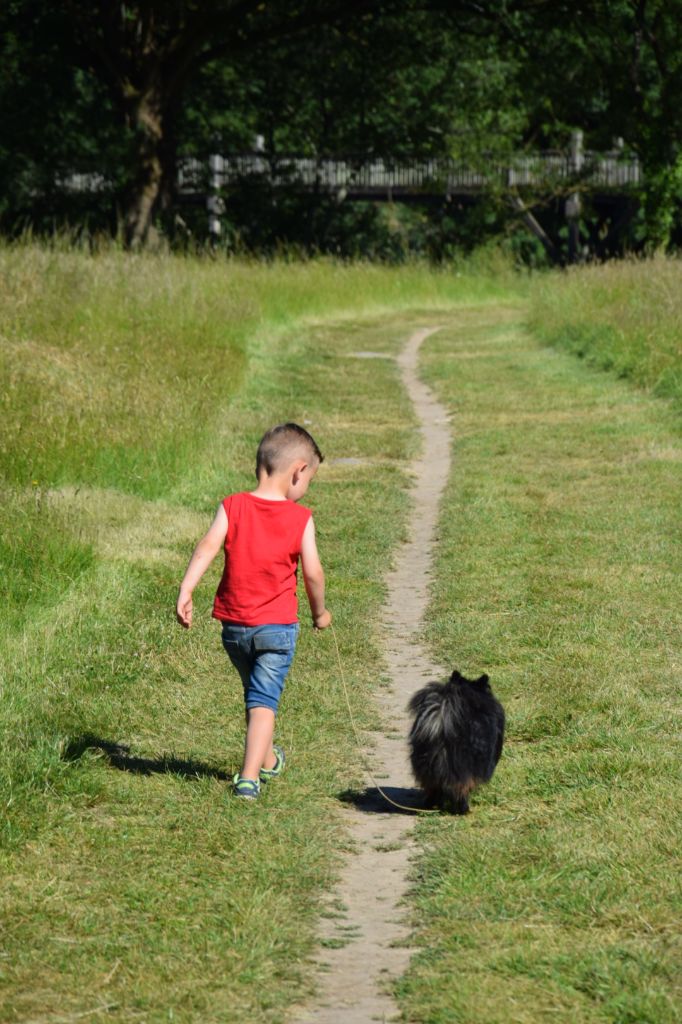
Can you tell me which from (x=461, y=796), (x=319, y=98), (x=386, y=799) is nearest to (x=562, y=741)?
(x=461, y=796)

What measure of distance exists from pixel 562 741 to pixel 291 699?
1239 mm

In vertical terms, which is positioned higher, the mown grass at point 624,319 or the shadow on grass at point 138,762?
the mown grass at point 624,319

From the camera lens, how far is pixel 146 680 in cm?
654

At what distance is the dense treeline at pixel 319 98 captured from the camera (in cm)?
3117

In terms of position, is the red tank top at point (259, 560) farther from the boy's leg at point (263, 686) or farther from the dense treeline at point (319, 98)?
A: the dense treeline at point (319, 98)

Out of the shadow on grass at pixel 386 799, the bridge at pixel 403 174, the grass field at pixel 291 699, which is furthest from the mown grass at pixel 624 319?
the bridge at pixel 403 174

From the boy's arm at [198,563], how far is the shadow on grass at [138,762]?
2.20ft

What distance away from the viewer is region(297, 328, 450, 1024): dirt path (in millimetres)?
3885

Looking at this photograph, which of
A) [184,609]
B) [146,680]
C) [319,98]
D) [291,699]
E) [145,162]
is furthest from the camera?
[319,98]

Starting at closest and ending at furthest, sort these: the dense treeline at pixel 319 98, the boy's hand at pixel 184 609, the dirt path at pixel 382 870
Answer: the dirt path at pixel 382 870 → the boy's hand at pixel 184 609 → the dense treeline at pixel 319 98

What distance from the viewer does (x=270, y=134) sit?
1757 inches

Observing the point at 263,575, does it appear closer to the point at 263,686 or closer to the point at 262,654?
the point at 262,654

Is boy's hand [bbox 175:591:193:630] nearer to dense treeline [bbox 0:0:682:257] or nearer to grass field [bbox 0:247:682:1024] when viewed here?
grass field [bbox 0:247:682:1024]

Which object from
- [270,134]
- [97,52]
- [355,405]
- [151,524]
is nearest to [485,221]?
[270,134]
